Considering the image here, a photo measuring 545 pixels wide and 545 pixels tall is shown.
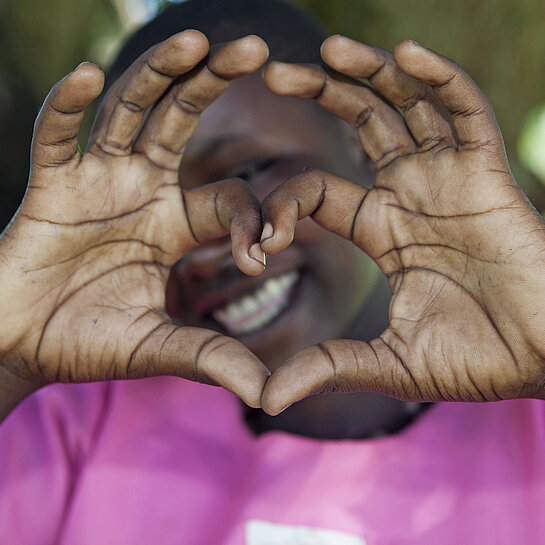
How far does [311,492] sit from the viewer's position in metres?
1.06

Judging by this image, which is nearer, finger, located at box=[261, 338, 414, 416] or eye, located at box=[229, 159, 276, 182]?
finger, located at box=[261, 338, 414, 416]

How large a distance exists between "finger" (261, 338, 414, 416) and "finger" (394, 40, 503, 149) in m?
0.28

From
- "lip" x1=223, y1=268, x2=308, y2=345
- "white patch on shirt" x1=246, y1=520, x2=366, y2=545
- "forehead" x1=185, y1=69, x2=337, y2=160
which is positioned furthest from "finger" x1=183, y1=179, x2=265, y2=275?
"white patch on shirt" x1=246, y1=520, x2=366, y2=545

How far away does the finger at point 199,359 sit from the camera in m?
0.74

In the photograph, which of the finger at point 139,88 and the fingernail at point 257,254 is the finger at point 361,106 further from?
the fingernail at point 257,254

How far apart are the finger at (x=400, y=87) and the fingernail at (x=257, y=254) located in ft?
0.85

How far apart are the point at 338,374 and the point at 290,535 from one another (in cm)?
41

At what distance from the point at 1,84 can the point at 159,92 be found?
1.78 metres

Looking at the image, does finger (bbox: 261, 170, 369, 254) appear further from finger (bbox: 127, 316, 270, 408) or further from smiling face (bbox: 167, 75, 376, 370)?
smiling face (bbox: 167, 75, 376, 370)

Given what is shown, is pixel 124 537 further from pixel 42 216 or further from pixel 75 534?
pixel 42 216

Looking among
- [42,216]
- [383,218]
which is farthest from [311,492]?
[42,216]

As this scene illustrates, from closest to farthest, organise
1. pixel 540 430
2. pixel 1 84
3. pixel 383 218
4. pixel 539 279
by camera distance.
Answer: pixel 539 279 < pixel 383 218 < pixel 540 430 < pixel 1 84

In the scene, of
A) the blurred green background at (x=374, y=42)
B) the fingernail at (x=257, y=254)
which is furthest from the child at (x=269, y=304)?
the blurred green background at (x=374, y=42)

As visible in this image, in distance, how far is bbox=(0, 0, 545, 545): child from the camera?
0.76 meters
